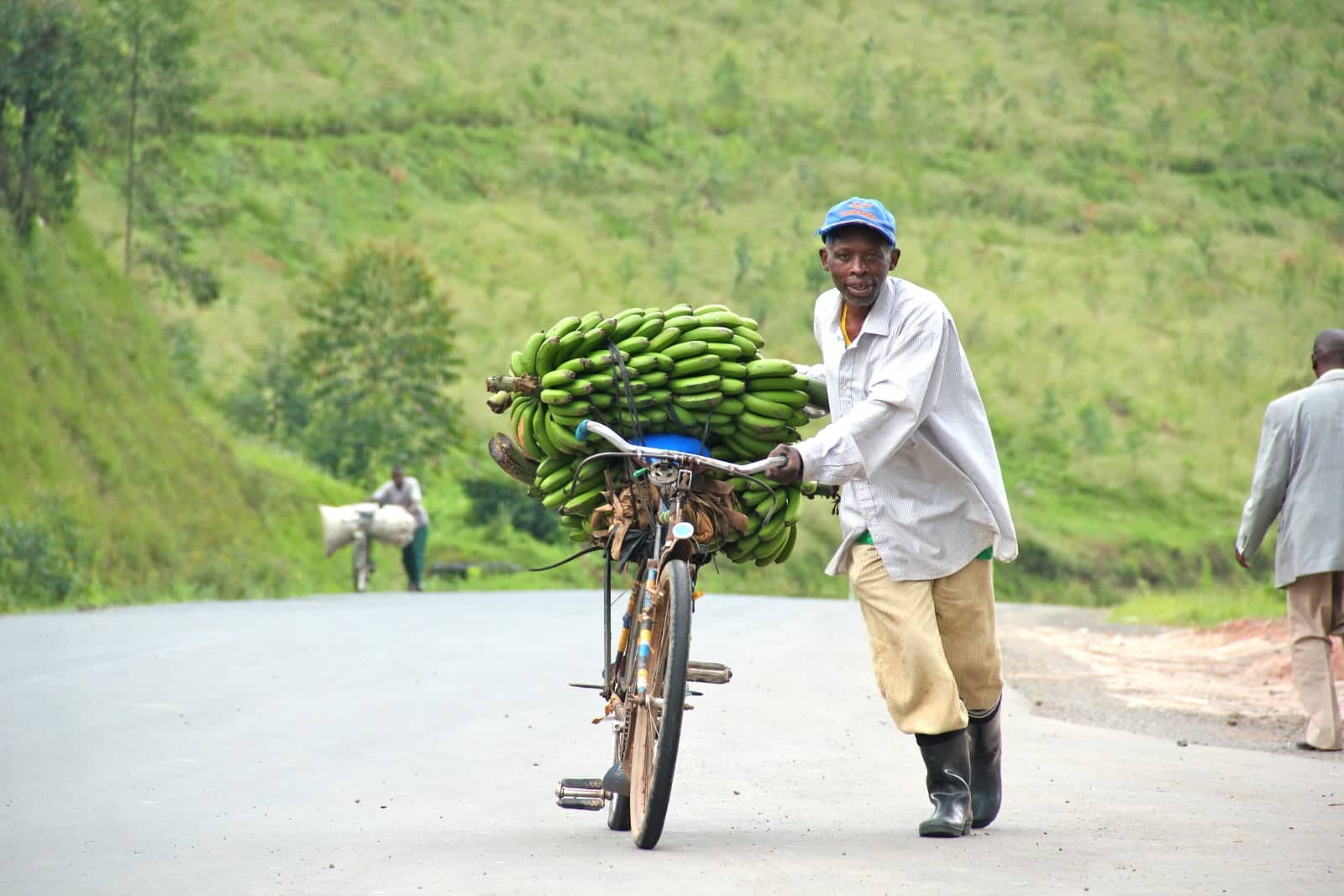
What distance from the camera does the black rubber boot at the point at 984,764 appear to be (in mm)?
6871

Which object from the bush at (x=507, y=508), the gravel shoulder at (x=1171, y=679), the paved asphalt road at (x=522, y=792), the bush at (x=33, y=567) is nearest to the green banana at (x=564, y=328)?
the paved asphalt road at (x=522, y=792)

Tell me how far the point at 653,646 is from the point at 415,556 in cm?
2192

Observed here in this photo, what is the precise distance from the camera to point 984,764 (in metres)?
6.91

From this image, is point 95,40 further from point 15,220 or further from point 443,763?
point 443,763

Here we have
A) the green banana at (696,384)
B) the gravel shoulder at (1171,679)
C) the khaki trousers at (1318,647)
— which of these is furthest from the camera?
the gravel shoulder at (1171,679)

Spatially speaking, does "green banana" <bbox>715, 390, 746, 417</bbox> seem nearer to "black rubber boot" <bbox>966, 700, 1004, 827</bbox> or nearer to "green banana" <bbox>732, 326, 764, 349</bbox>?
"green banana" <bbox>732, 326, 764, 349</bbox>

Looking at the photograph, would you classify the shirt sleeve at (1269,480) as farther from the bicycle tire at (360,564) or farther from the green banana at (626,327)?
the bicycle tire at (360,564)

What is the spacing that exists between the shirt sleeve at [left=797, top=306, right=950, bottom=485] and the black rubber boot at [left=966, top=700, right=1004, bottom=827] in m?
1.25

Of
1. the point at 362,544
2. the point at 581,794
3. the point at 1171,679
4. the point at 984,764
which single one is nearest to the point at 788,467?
the point at 581,794

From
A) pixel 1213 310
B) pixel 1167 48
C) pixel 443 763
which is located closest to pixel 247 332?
pixel 1213 310

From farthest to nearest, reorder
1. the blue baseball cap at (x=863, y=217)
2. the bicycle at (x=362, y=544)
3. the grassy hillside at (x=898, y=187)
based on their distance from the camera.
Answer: the grassy hillside at (x=898, y=187), the bicycle at (x=362, y=544), the blue baseball cap at (x=863, y=217)

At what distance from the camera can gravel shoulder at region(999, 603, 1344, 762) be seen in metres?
10.9

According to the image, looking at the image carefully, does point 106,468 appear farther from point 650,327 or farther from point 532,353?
point 650,327

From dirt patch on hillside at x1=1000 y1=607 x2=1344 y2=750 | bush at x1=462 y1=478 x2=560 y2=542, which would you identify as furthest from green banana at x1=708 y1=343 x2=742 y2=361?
bush at x1=462 y1=478 x2=560 y2=542
